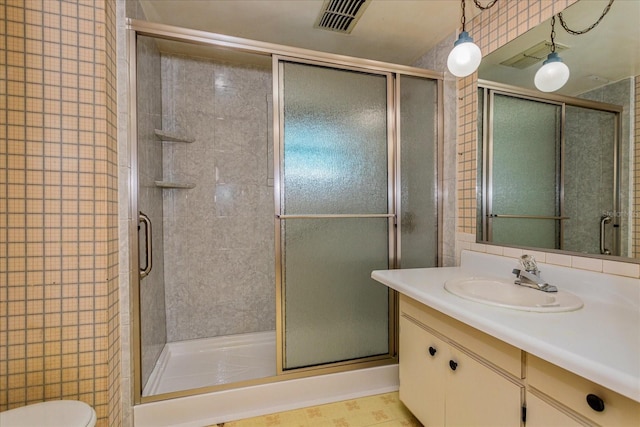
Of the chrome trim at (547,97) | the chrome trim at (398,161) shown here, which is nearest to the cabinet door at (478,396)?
the chrome trim at (398,161)

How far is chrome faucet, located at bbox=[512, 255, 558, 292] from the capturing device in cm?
129

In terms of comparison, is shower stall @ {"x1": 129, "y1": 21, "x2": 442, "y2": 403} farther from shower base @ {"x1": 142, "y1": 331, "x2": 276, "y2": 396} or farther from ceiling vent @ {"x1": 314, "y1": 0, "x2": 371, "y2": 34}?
ceiling vent @ {"x1": 314, "y1": 0, "x2": 371, "y2": 34}

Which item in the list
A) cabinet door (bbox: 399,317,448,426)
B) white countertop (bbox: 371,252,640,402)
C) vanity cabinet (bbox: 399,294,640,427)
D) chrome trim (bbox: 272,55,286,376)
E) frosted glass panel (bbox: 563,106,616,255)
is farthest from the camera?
chrome trim (bbox: 272,55,286,376)

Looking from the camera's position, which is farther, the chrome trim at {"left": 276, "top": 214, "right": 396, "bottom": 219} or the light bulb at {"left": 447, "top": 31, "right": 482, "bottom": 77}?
the chrome trim at {"left": 276, "top": 214, "right": 396, "bottom": 219}

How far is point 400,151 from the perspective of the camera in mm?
1991

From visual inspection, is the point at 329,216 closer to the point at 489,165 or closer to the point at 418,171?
the point at 418,171

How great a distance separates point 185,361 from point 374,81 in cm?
245

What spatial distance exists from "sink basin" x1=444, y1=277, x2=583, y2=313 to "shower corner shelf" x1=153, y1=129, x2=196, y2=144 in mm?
2025

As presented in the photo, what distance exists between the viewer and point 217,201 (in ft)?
8.20

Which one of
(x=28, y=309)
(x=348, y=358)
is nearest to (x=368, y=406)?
(x=348, y=358)

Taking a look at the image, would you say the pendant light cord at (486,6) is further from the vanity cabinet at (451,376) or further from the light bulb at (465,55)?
the vanity cabinet at (451,376)

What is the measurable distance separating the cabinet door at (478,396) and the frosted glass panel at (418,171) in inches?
33.9

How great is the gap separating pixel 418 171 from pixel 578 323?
1319mm

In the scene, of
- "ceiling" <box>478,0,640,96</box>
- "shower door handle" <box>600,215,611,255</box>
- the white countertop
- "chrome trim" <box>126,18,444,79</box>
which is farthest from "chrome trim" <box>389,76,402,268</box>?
"shower door handle" <box>600,215,611,255</box>
